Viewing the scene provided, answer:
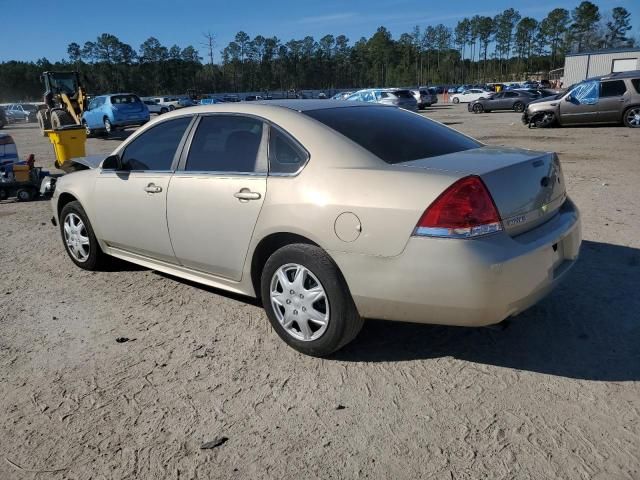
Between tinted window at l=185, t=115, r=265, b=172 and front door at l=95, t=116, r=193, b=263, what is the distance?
209 millimetres

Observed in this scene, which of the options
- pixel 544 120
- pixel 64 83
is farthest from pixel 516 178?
pixel 64 83

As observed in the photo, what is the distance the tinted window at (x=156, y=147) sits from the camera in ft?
13.1

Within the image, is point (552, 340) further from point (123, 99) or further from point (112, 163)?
point (123, 99)

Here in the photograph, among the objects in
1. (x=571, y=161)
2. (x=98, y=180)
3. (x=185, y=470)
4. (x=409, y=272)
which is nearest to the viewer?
(x=185, y=470)

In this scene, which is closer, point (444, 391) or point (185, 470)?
point (185, 470)

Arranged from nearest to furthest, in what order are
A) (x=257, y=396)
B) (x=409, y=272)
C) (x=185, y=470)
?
(x=185, y=470) < (x=409, y=272) < (x=257, y=396)

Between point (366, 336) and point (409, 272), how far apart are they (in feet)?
→ 3.12

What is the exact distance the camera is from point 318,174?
3.02 metres

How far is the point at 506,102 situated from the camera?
32406 mm

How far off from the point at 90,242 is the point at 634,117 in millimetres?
17914

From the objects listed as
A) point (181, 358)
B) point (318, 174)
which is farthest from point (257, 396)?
point (318, 174)

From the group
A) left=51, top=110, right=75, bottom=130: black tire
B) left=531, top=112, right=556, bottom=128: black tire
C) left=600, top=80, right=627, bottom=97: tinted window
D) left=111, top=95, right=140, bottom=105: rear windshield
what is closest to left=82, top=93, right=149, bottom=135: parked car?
left=111, top=95, right=140, bottom=105: rear windshield

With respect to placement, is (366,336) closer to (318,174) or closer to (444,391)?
(444,391)

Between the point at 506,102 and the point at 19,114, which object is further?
the point at 19,114
